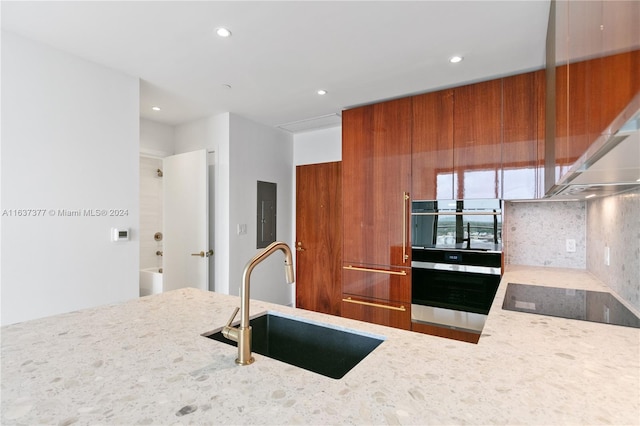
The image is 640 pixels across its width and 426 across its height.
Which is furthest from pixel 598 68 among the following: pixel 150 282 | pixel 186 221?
pixel 150 282

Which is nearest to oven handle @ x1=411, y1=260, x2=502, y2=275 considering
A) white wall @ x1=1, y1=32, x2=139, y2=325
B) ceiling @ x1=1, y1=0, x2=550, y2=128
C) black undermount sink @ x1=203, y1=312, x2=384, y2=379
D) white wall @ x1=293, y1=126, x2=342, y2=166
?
ceiling @ x1=1, y1=0, x2=550, y2=128

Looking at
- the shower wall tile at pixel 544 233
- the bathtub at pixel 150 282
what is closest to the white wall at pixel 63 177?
the bathtub at pixel 150 282

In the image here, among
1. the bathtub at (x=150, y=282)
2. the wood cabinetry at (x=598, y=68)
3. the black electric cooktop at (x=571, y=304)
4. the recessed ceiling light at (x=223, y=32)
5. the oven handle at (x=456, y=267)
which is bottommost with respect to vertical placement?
the bathtub at (x=150, y=282)

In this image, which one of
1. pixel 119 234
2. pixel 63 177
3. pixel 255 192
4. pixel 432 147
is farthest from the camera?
pixel 255 192

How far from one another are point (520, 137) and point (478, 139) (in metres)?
0.27

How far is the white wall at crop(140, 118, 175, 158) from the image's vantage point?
354 cm

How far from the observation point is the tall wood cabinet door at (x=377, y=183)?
2.68 metres

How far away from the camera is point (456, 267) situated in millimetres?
2428

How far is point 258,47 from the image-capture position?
202 centimetres

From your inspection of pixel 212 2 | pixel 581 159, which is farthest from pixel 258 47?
pixel 581 159

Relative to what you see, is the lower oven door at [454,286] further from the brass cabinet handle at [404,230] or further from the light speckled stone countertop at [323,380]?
the light speckled stone countertop at [323,380]

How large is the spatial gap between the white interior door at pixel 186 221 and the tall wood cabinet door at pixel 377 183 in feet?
4.96

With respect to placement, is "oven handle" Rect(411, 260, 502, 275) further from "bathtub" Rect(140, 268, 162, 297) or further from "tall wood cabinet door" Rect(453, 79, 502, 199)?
"bathtub" Rect(140, 268, 162, 297)

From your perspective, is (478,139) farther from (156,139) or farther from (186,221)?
(156,139)
